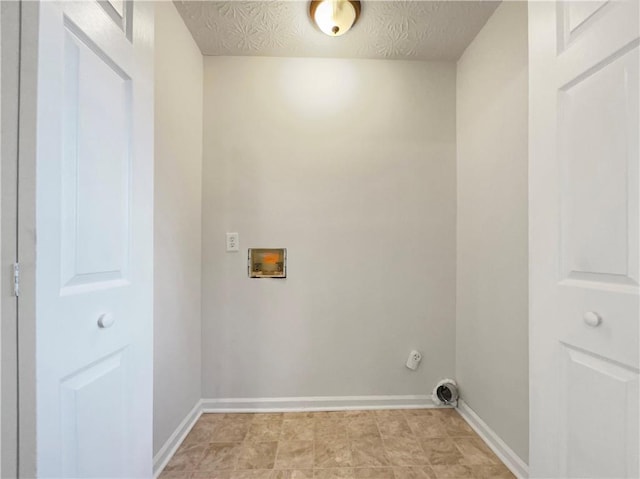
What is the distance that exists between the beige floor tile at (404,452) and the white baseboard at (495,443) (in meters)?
0.41

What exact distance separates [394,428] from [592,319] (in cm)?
144

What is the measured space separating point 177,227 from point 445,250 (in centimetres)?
177

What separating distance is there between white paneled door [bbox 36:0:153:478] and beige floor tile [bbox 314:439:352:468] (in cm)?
86

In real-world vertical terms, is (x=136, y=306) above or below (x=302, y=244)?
below

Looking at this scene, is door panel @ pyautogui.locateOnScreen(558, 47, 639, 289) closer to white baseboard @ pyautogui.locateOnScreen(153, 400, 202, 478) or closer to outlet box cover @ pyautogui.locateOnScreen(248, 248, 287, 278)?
outlet box cover @ pyautogui.locateOnScreen(248, 248, 287, 278)

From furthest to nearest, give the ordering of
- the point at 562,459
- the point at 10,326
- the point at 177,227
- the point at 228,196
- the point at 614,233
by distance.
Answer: the point at 228,196
the point at 177,227
the point at 562,459
the point at 614,233
the point at 10,326

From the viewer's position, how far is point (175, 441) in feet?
5.36

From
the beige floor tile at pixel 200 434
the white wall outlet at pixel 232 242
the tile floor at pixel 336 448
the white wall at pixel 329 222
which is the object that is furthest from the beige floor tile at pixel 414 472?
the white wall outlet at pixel 232 242

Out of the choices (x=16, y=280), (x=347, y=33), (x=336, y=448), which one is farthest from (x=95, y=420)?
(x=347, y=33)

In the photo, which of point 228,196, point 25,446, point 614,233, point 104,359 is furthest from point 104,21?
point 614,233

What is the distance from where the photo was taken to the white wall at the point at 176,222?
4.92ft

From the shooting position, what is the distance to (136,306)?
0.96 m

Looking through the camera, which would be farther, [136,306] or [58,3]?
[136,306]

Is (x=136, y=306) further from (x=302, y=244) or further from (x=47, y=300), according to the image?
(x=302, y=244)
